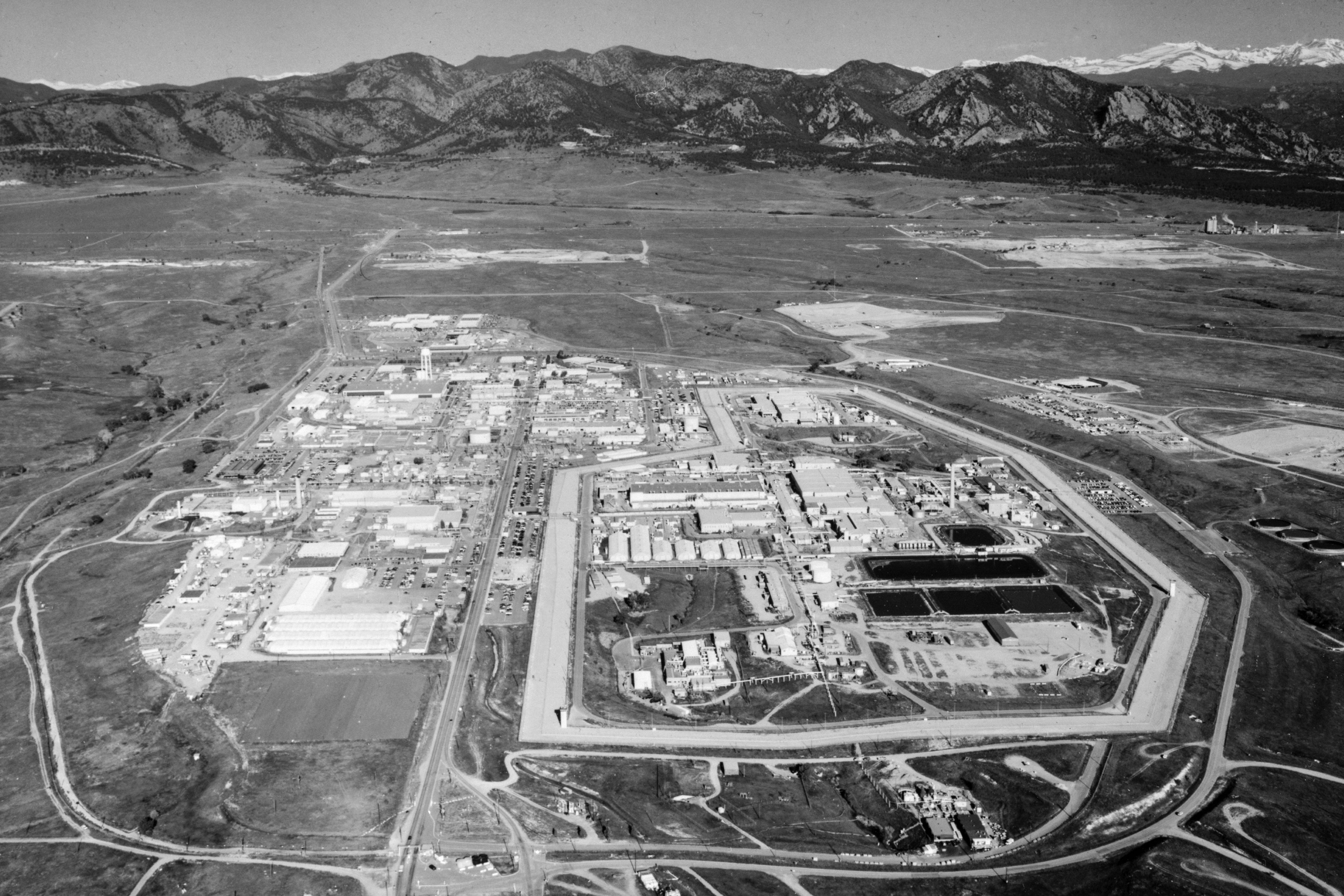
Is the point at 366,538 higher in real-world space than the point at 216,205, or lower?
lower

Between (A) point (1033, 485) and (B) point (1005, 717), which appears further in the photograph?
(A) point (1033, 485)

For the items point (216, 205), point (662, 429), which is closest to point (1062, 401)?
point (662, 429)

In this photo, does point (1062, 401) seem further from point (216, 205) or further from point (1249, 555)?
point (216, 205)

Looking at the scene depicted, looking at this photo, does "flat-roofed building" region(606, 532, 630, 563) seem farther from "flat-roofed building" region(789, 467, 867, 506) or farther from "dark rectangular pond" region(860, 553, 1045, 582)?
"dark rectangular pond" region(860, 553, 1045, 582)

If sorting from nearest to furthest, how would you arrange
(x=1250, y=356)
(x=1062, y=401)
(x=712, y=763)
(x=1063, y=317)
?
1. (x=712, y=763)
2. (x=1062, y=401)
3. (x=1250, y=356)
4. (x=1063, y=317)

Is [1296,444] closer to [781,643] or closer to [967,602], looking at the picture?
[967,602]

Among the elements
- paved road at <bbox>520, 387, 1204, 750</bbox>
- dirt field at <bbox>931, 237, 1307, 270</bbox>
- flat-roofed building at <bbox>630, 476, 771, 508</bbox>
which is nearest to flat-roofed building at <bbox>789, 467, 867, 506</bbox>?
flat-roofed building at <bbox>630, 476, 771, 508</bbox>

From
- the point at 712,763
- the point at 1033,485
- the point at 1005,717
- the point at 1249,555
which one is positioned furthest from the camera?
the point at 1033,485
